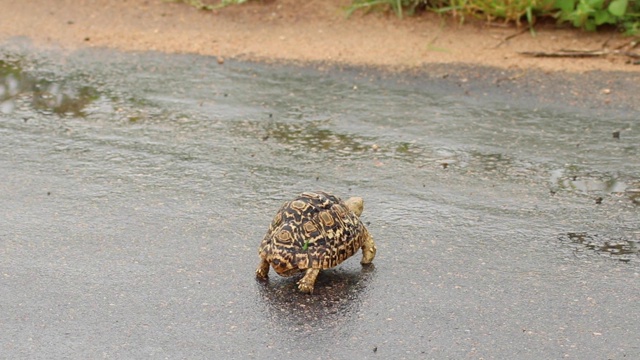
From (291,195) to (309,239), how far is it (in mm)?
1315

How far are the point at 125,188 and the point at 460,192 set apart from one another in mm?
2165

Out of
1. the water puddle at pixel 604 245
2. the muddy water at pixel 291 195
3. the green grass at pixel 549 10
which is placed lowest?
the muddy water at pixel 291 195

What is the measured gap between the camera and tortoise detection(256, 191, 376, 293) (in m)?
5.06

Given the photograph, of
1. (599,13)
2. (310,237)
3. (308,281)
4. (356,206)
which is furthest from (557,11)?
(308,281)

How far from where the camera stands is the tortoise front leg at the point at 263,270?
520 centimetres

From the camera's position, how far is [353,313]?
4.88 meters

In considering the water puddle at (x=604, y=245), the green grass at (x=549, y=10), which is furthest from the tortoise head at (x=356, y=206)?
the green grass at (x=549, y=10)

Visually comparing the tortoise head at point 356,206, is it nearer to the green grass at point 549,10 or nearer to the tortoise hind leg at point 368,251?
the tortoise hind leg at point 368,251

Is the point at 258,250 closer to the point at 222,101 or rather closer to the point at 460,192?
the point at 460,192

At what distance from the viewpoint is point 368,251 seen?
5.42m

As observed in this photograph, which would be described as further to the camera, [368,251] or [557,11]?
[557,11]

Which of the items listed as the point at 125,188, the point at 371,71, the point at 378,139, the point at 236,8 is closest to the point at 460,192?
the point at 378,139

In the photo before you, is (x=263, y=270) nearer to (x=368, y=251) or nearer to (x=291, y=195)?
(x=368, y=251)

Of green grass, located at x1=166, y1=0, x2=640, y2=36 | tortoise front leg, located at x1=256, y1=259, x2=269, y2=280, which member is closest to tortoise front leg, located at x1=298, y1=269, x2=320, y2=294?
tortoise front leg, located at x1=256, y1=259, x2=269, y2=280
